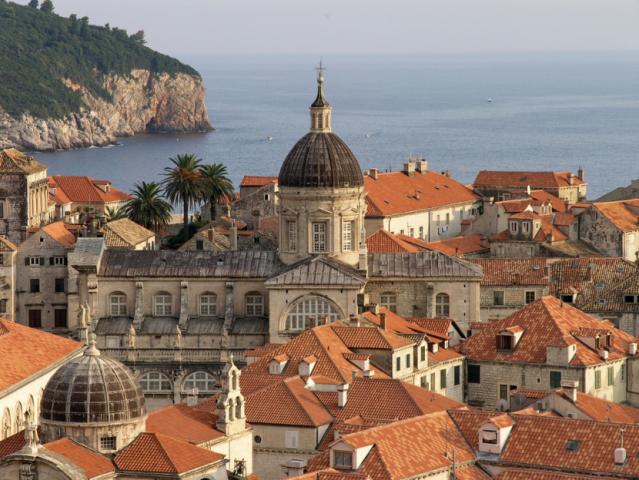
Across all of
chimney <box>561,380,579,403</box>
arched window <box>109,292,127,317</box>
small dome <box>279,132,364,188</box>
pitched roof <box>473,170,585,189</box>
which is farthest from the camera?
pitched roof <box>473,170,585,189</box>

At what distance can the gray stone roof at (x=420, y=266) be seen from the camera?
112188mm

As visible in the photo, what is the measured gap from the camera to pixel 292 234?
111750mm

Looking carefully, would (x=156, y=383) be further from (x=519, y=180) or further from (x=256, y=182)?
(x=519, y=180)

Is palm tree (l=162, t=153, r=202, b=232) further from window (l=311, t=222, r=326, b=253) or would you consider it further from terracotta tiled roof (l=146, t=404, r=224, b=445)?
terracotta tiled roof (l=146, t=404, r=224, b=445)

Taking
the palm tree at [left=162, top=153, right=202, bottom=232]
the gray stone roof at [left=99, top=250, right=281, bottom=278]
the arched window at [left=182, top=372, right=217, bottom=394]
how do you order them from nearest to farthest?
the arched window at [left=182, top=372, right=217, bottom=394], the gray stone roof at [left=99, top=250, right=281, bottom=278], the palm tree at [left=162, top=153, right=202, bottom=232]

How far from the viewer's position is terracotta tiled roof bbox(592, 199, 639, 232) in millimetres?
140125

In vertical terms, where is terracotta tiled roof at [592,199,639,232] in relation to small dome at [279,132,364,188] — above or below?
below

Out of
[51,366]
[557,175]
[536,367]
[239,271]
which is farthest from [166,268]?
[557,175]

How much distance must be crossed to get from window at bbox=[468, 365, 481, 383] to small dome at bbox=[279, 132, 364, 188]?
13.3 meters

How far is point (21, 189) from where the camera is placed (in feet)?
477

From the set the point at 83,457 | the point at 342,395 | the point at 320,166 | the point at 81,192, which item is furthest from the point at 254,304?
the point at 81,192

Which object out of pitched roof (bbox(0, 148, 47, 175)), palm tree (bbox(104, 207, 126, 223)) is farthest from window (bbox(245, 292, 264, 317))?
pitched roof (bbox(0, 148, 47, 175))

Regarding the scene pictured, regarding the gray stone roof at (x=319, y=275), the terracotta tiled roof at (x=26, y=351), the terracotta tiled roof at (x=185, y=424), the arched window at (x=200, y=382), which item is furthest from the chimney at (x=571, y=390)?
the arched window at (x=200, y=382)

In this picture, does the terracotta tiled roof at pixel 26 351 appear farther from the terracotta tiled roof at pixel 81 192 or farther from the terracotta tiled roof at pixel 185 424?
the terracotta tiled roof at pixel 81 192
